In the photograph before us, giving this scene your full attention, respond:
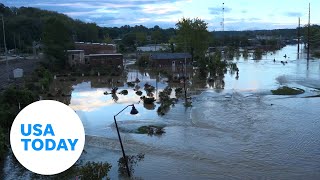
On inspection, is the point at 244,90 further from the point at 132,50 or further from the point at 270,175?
the point at 132,50

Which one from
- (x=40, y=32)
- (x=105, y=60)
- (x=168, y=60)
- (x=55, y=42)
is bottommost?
(x=168, y=60)

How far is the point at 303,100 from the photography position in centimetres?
2516

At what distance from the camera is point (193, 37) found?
54.8 m

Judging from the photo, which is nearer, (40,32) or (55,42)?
(55,42)

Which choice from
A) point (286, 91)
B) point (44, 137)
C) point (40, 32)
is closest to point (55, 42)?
point (286, 91)

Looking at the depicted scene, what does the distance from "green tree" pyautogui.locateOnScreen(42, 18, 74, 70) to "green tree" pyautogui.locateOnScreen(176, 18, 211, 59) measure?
56.6 feet

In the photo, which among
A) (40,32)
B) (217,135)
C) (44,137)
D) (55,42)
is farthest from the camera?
(40,32)

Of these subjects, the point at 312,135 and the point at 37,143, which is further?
the point at 312,135

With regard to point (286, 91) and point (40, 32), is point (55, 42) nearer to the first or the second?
point (286, 91)

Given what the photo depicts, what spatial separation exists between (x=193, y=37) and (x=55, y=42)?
19.2m

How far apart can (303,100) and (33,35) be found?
200ft

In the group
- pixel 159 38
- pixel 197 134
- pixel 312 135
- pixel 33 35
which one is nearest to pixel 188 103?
pixel 197 134

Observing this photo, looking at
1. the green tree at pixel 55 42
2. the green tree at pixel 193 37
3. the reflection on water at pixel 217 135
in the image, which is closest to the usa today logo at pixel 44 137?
the reflection on water at pixel 217 135

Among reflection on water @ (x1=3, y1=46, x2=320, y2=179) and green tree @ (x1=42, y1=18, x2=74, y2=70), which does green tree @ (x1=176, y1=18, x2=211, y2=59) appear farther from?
reflection on water @ (x1=3, y1=46, x2=320, y2=179)
